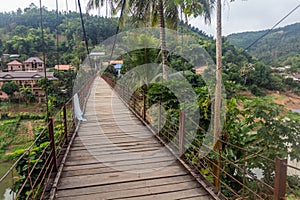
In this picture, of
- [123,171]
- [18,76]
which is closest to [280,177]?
[123,171]

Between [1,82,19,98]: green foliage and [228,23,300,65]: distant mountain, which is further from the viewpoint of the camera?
[1,82,19,98]: green foliage

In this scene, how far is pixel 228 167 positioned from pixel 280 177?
1.48 meters

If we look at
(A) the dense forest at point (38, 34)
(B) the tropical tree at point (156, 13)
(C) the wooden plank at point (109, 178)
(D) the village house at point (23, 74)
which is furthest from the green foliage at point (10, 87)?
(C) the wooden plank at point (109, 178)

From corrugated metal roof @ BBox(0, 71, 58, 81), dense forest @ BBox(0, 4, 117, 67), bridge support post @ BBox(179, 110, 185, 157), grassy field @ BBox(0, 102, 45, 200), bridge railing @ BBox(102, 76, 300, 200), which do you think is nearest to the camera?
bridge railing @ BBox(102, 76, 300, 200)

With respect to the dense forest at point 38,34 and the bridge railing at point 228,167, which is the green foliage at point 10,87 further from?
the bridge railing at point 228,167

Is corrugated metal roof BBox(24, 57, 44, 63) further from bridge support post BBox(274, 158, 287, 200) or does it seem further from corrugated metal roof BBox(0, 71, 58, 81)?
bridge support post BBox(274, 158, 287, 200)

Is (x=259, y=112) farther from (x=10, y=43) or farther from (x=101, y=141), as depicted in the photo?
(x=10, y=43)

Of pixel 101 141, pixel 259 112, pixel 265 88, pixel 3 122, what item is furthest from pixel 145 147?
pixel 3 122

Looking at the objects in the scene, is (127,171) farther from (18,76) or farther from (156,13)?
(18,76)

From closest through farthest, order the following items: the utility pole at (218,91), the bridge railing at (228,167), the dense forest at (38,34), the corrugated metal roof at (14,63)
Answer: the bridge railing at (228,167) → the utility pole at (218,91) → the dense forest at (38,34) → the corrugated metal roof at (14,63)

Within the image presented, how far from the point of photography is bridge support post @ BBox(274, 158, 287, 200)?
1.45m

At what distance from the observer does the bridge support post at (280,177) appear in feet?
4.74

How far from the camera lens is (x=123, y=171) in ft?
8.46

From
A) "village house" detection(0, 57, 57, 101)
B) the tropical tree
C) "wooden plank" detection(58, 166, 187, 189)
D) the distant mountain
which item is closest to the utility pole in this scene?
"wooden plank" detection(58, 166, 187, 189)
